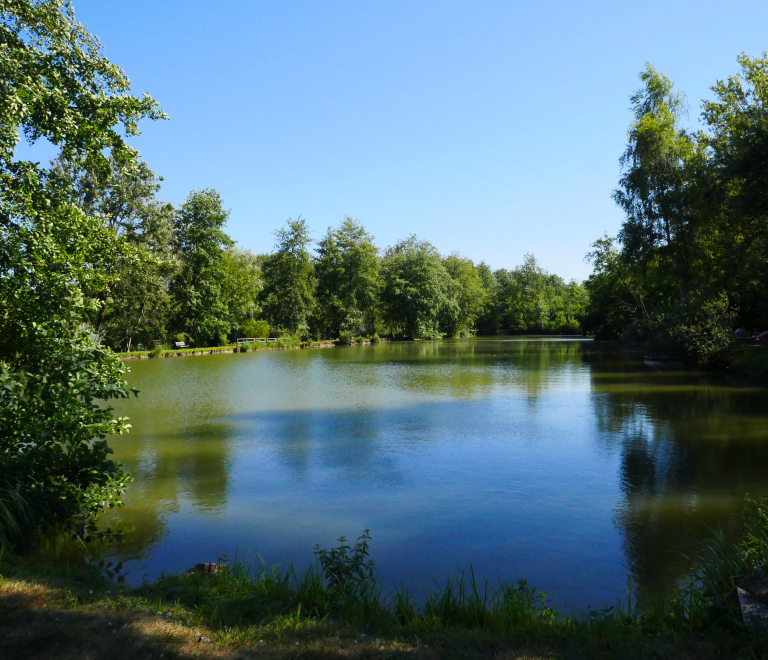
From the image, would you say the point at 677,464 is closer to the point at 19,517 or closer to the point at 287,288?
the point at 19,517

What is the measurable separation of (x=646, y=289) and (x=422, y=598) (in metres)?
43.2

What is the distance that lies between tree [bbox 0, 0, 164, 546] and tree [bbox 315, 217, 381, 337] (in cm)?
5345

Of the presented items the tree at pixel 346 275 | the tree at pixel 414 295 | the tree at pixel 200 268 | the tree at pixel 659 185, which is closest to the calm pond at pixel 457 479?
the tree at pixel 659 185

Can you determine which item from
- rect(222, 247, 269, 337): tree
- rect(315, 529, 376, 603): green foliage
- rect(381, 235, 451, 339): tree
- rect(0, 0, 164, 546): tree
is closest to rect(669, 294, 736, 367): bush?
rect(315, 529, 376, 603): green foliage

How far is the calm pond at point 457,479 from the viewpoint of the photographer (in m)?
5.82

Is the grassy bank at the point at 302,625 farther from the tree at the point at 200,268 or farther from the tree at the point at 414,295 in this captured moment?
the tree at the point at 414,295

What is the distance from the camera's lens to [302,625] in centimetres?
364

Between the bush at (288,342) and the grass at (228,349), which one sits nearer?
the grass at (228,349)

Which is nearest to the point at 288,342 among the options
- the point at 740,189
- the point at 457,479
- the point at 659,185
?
the point at 659,185

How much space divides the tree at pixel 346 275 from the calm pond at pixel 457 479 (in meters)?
42.5

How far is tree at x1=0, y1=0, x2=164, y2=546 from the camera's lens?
5711 mm

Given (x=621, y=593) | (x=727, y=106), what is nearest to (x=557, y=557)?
(x=621, y=593)

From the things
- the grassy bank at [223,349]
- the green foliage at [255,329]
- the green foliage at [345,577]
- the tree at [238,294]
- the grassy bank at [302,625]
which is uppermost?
the tree at [238,294]

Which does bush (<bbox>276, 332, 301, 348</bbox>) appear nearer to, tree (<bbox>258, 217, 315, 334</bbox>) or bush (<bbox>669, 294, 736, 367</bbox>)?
tree (<bbox>258, 217, 315, 334</bbox>)
